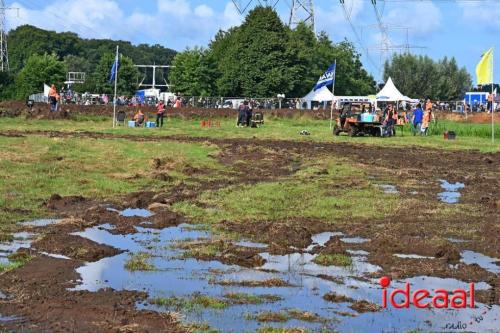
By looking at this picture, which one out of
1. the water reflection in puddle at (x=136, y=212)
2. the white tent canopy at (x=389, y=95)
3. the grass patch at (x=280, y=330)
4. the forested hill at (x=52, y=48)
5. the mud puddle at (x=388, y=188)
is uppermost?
the forested hill at (x=52, y=48)

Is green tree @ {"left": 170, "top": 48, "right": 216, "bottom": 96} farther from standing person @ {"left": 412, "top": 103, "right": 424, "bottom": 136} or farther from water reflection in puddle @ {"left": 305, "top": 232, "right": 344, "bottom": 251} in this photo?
water reflection in puddle @ {"left": 305, "top": 232, "right": 344, "bottom": 251}

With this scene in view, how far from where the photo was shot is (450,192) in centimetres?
1894

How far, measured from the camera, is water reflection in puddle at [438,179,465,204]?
17.4 m

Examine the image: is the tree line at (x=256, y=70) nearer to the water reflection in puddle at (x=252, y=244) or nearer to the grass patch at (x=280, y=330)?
the water reflection in puddle at (x=252, y=244)

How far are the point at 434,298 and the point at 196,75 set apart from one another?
87191 millimetres

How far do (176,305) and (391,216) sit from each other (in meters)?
7.28

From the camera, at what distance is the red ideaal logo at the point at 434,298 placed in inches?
328

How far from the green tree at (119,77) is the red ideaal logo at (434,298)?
295 feet

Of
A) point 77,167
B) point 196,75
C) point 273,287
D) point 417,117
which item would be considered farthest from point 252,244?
point 196,75

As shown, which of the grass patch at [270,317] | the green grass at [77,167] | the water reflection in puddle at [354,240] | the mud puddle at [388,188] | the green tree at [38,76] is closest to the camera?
the grass patch at [270,317]

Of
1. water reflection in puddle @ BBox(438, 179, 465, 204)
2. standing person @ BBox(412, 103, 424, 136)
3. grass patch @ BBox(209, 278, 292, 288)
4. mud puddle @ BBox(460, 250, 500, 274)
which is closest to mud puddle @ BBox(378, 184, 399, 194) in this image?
water reflection in puddle @ BBox(438, 179, 465, 204)

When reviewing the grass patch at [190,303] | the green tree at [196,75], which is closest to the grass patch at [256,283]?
the grass patch at [190,303]

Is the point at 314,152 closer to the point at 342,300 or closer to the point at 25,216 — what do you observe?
the point at 25,216

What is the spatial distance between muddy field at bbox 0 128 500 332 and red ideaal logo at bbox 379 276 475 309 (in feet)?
0.49
